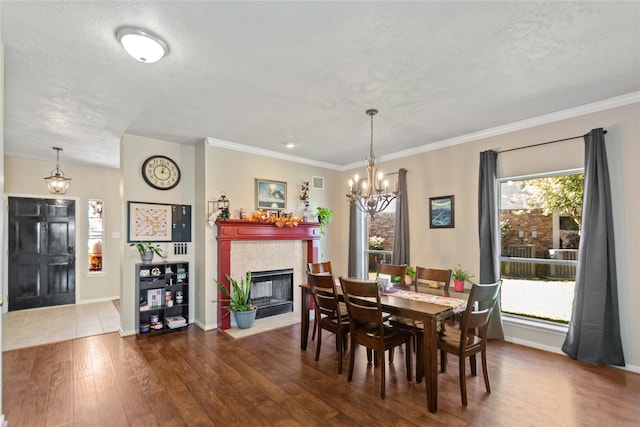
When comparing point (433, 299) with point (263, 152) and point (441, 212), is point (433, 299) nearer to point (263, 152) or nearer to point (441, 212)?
point (441, 212)

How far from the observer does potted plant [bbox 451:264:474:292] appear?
3.74 meters

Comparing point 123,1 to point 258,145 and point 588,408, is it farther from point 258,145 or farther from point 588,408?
point 588,408

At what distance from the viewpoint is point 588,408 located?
2.47m

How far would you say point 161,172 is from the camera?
4.55 meters

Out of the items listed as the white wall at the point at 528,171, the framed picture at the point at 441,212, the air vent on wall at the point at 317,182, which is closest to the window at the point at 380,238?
the white wall at the point at 528,171

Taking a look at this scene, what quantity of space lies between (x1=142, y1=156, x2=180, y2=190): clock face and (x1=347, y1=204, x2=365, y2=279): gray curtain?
122 inches

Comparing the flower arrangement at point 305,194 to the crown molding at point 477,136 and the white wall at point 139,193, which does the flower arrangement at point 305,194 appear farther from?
the white wall at point 139,193

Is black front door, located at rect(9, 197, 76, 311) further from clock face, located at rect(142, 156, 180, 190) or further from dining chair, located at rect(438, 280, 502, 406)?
dining chair, located at rect(438, 280, 502, 406)

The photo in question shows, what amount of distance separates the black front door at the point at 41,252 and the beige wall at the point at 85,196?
12 centimetres

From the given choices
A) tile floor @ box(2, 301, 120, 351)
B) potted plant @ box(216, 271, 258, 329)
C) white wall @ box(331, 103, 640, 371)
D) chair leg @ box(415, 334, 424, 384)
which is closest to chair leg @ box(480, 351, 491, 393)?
chair leg @ box(415, 334, 424, 384)

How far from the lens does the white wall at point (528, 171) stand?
3135 millimetres

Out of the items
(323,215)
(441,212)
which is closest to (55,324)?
(323,215)

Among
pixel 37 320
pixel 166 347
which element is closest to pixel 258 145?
pixel 166 347

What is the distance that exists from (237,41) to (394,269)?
3.17 meters
